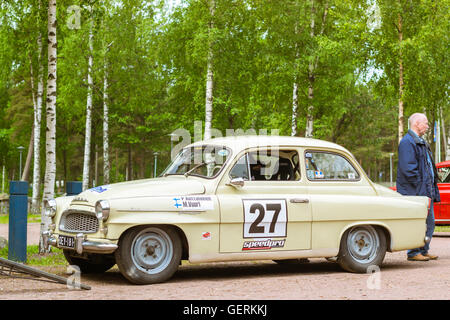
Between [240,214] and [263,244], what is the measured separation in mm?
516

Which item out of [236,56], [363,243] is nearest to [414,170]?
[363,243]

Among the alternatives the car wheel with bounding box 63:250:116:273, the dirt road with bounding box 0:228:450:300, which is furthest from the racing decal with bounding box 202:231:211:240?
the car wheel with bounding box 63:250:116:273

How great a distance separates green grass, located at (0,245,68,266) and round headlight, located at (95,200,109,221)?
2803mm

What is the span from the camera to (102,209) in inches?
293

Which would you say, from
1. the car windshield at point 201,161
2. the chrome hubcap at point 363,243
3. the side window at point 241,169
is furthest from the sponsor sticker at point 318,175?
the car windshield at point 201,161

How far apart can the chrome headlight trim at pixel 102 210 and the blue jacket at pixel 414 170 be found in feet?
16.1

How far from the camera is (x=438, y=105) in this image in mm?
26172

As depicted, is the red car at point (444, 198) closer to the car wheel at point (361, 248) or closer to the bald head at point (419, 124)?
the bald head at point (419, 124)

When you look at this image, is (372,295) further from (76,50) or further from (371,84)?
(76,50)

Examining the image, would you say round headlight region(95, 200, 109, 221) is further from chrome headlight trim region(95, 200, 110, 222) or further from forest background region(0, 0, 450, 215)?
forest background region(0, 0, 450, 215)

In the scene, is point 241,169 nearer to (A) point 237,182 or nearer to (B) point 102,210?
(A) point 237,182

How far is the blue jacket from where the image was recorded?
10078 mm
